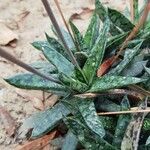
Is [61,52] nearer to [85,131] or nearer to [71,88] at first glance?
[71,88]

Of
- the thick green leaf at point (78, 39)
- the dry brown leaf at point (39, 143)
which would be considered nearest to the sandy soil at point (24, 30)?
the dry brown leaf at point (39, 143)

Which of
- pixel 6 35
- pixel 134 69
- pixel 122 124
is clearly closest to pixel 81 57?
pixel 134 69

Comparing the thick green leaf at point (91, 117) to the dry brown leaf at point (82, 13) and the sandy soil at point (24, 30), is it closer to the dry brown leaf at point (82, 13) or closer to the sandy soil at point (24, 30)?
the sandy soil at point (24, 30)

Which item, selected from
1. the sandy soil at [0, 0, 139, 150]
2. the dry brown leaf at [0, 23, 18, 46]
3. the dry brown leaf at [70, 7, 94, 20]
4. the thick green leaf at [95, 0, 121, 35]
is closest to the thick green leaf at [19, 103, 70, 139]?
the sandy soil at [0, 0, 139, 150]

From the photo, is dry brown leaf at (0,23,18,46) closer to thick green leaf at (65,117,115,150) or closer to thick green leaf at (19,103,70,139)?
thick green leaf at (19,103,70,139)

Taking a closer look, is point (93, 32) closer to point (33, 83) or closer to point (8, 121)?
point (33, 83)

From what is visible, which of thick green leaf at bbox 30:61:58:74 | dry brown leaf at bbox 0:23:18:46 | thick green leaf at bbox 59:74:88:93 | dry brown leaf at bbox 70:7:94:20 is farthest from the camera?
dry brown leaf at bbox 70:7:94:20
